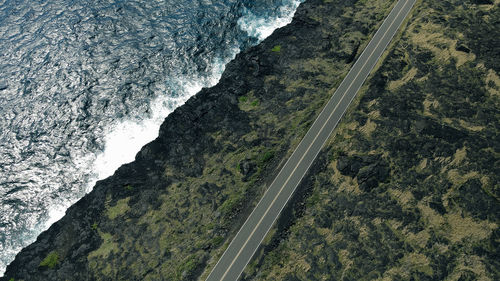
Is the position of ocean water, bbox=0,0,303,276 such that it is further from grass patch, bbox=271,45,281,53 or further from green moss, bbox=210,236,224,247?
green moss, bbox=210,236,224,247

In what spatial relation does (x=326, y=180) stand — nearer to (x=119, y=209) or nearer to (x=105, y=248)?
(x=119, y=209)

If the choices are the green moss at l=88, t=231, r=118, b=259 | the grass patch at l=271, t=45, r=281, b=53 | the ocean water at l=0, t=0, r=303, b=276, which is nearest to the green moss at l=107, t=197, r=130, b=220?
the green moss at l=88, t=231, r=118, b=259

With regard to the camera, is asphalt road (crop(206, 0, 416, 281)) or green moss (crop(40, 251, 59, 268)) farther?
green moss (crop(40, 251, 59, 268))

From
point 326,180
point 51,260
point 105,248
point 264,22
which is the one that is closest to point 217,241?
point 105,248

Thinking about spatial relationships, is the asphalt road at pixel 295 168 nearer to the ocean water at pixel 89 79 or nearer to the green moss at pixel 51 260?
the ocean water at pixel 89 79

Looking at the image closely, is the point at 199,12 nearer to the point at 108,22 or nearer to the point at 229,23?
the point at 229,23

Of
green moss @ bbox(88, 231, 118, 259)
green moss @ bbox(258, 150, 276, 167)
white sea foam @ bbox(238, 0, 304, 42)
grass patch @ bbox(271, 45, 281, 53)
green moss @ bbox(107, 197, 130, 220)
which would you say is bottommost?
green moss @ bbox(258, 150, 276, 167)
